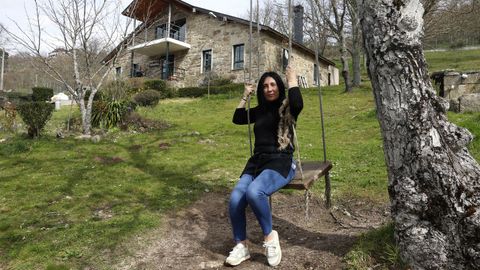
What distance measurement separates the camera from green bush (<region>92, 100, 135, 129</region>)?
10039 millimetres

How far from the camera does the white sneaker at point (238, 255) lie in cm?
291

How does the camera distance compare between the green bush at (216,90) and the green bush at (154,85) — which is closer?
the green bush at (216,90)

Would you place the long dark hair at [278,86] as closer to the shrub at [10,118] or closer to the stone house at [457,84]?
the stone house at [457,84]

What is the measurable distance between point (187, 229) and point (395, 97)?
244 cm

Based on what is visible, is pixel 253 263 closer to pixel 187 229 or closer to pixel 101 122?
pixel 187 229

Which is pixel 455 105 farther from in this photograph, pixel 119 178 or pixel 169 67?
pixel 169 67

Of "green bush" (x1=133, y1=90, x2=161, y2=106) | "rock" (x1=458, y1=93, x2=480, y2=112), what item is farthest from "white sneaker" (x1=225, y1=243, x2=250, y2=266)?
"green bush" (x1=133, y1=90, x2=161, y2=106)

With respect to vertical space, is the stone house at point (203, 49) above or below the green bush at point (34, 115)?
above

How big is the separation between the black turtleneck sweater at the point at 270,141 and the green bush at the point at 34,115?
7.03 meters

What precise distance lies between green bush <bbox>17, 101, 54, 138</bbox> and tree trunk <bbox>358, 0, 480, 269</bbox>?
8.29 m

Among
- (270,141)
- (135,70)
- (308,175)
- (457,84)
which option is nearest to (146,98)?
(457,84)

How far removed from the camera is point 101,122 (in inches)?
394

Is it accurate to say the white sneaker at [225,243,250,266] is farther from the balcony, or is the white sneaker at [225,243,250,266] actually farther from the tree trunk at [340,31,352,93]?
the balcony

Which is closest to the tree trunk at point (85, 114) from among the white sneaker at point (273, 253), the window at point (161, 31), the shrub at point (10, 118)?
the shrub at point (10, 118)
